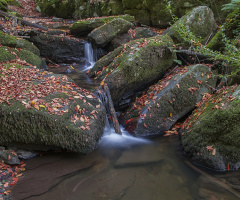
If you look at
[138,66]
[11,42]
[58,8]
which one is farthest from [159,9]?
[58,8]

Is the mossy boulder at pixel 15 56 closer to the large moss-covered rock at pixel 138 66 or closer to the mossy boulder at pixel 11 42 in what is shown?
the mossy boulder at pixel 11 42

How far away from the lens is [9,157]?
3.98 m

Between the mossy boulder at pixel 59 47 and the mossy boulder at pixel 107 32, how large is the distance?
147 cm

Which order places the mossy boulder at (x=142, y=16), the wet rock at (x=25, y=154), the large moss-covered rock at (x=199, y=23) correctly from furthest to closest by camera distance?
the mossy boulder at (x=142, y=16) → the large moss-covered rock at (x=199, y=23) → the wet rock at (x=25, y=154)

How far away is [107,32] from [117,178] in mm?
8092

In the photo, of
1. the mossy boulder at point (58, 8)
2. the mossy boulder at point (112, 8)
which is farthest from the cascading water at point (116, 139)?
the mossy boulder at point (58, 8)

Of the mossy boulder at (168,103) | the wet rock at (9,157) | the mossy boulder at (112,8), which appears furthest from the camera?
the mossy boulder at (112,8)

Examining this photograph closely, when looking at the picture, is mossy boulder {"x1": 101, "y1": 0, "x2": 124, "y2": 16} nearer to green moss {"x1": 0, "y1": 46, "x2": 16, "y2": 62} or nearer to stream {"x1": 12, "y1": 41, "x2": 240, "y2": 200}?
green moss {"x1": 0, "y1": 46, "x2": 16, "y2": 62}

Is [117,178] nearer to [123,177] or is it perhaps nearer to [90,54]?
[123,177]

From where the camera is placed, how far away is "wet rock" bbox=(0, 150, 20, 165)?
395 centimetres

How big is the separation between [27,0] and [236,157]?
27887 mm

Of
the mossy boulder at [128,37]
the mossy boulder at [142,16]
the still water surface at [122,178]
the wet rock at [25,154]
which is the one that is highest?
the mossy boulder at [142,16]

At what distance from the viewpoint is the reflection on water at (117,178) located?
356 cm

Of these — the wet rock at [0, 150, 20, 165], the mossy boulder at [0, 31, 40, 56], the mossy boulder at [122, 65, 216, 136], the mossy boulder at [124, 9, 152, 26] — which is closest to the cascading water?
the mossy boulder at [122, 65, 216, 136]
